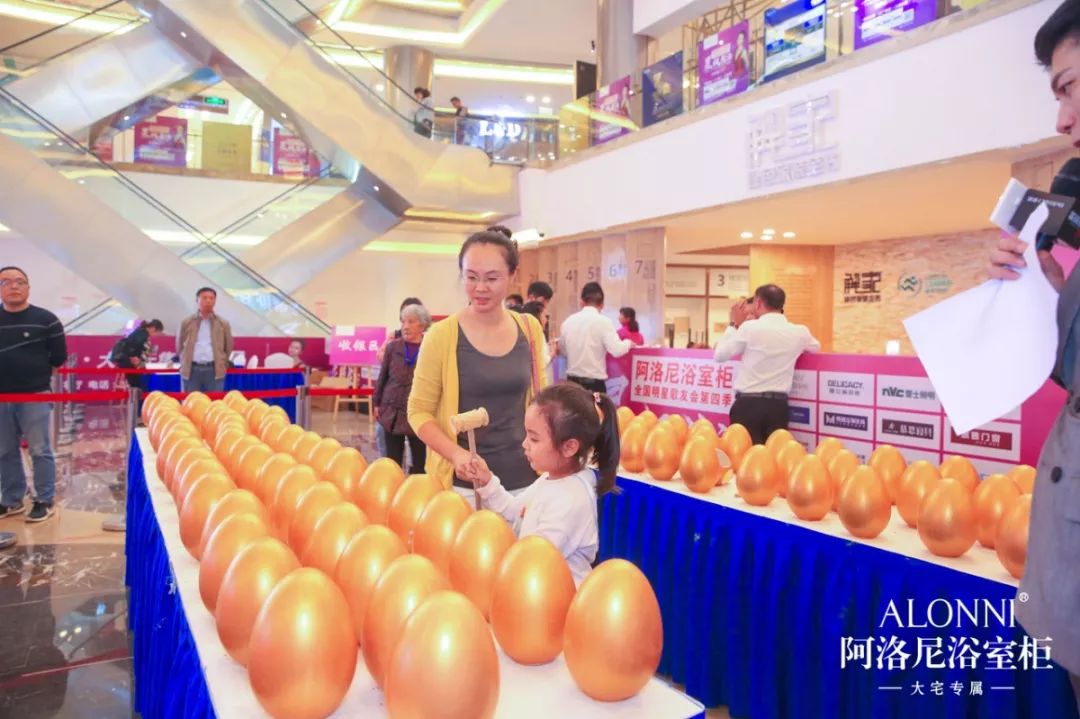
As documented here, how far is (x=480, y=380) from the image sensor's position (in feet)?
8.04

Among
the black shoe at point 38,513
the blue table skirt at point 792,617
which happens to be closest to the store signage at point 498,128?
the black shoe at point 38,513

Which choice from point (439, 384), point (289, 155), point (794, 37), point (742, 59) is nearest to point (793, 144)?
point (794, 37)

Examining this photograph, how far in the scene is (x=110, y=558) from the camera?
439cm

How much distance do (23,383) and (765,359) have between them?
5.00 m

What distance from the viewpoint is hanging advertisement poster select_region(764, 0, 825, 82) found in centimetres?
734

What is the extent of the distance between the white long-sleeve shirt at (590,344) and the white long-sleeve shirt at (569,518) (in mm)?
4519

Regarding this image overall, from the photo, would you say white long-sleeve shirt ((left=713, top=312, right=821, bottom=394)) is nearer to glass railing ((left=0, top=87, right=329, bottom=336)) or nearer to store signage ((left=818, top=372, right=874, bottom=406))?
store signage ((left=818, top=372, right=874, bottom=406))

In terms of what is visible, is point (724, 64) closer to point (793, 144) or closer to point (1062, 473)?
point (793, 144)

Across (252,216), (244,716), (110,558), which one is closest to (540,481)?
(244,716)

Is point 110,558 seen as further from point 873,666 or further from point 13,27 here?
point 13,27

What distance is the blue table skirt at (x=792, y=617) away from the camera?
1.99 metres

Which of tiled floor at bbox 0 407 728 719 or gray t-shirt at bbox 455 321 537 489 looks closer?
gray t-shirt at bbox 455 321 537 489

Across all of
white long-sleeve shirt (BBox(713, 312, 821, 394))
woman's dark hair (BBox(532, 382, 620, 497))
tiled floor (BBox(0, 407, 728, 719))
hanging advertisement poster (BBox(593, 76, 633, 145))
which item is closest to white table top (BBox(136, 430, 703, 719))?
woman's dark hair (BBox(532, 382, 620, 497))

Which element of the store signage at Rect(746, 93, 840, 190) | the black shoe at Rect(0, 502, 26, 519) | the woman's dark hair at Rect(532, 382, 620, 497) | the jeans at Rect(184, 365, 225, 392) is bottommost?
the black shoe at Rect(0, 502, 26, 519)
